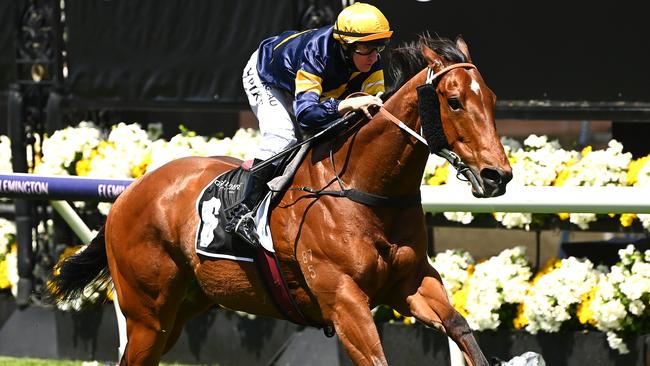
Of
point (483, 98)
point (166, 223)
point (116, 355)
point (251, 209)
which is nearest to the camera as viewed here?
point (483, 98)

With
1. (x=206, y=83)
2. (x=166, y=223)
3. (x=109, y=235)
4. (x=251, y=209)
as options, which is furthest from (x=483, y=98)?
(x=206, y=83)

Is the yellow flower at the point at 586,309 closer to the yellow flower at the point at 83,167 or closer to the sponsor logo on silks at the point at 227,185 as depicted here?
the sponsor logo on silks at the point at 227,185

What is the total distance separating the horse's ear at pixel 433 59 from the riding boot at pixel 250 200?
2.90 ft

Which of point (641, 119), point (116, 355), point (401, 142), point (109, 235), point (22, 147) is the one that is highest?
point (401, 142)

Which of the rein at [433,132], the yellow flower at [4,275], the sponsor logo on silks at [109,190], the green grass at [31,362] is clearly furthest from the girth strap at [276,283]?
the yellow flower at [4,275]

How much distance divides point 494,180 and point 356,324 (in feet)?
2.64

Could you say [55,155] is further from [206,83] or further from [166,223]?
[166,223]

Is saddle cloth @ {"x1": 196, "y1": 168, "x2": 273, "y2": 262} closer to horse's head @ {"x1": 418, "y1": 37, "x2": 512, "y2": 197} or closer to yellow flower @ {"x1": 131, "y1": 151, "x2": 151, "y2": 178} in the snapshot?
horse's head @ {"x1": 418, "y1": 37, "x2": 512, "y2": 197}

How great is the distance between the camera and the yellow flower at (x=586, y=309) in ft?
21.1

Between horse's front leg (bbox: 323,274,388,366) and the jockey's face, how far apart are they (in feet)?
2.71

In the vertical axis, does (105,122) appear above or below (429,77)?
below

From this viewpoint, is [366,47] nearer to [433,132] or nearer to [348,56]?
[348,56]

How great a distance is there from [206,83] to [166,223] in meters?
2.53

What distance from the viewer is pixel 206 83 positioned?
8141mm
